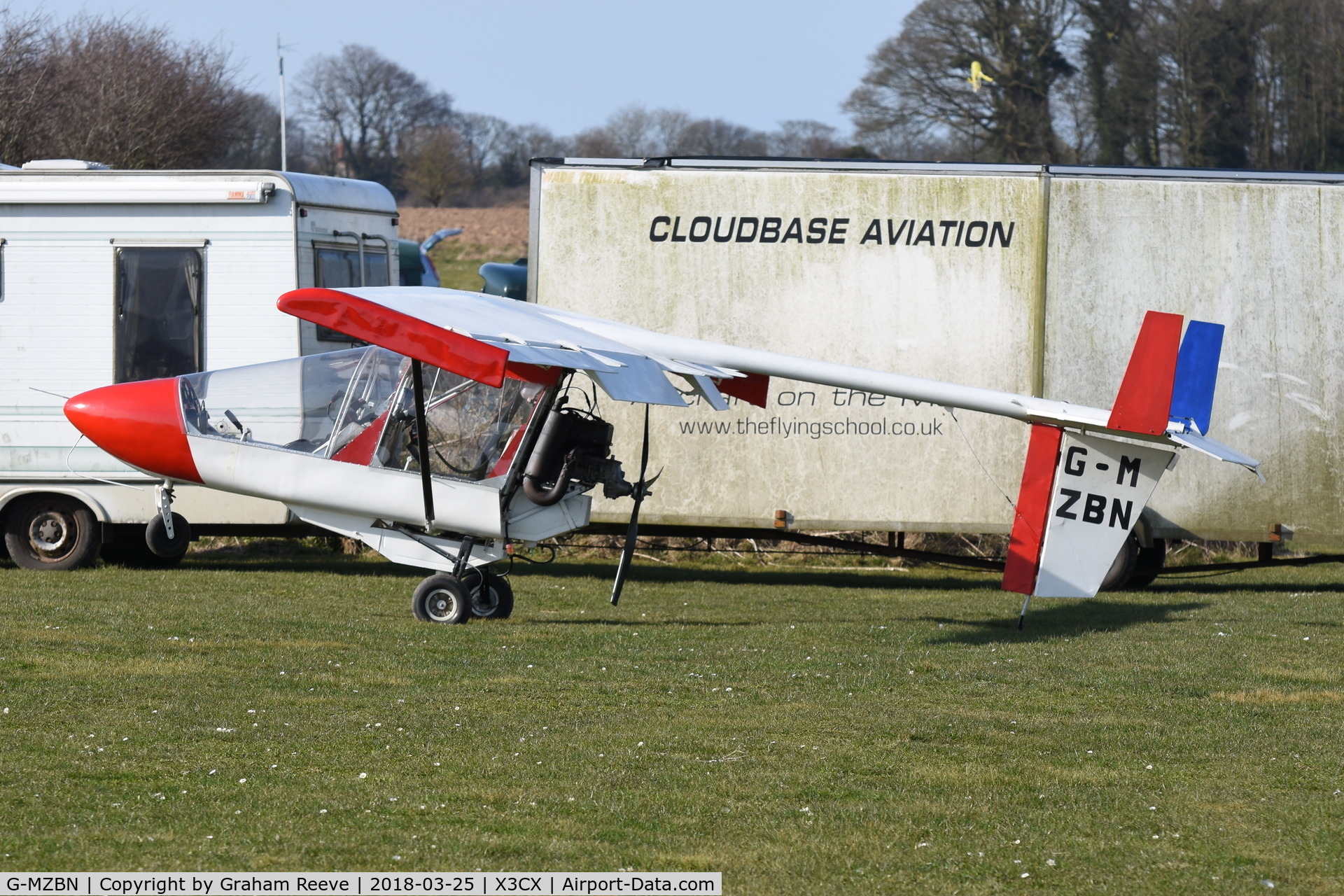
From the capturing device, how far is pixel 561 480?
10.0 m

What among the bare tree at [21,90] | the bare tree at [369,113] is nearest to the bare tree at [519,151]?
the bare tree at [369,113]

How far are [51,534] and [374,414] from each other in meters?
4.55

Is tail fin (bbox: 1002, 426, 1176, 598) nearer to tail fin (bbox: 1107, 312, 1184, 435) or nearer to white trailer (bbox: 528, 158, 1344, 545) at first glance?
tail fin (bbox: 1107, 312, 1184, 435)

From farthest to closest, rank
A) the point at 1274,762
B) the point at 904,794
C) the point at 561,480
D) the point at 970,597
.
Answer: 1. the point at 970,597
2. the point at 561,480
3. the point at 1274,762
4. the point at 904,794

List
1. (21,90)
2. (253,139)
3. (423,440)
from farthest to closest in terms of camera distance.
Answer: (253,139) < (21,90) < (423,440)

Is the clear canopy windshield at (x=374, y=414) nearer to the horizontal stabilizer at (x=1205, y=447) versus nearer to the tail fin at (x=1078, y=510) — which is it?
the tail fin at (x=1078, y=510)

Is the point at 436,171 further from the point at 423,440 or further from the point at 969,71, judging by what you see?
the point at 423,440

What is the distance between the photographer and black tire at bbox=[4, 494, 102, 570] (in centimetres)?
1296

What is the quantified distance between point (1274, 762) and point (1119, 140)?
49117 mm

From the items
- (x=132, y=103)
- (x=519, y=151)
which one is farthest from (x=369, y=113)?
(x=132, y=103)

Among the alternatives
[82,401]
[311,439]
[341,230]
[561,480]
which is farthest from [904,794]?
[341,230]

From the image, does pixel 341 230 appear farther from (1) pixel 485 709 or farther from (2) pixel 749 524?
(1) pixel 485 709

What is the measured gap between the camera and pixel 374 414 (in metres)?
10.2

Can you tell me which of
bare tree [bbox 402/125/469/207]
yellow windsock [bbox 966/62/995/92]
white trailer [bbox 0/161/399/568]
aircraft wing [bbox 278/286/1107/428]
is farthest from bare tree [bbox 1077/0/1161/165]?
aircraft wing [bbox 278/286/1107/428]
